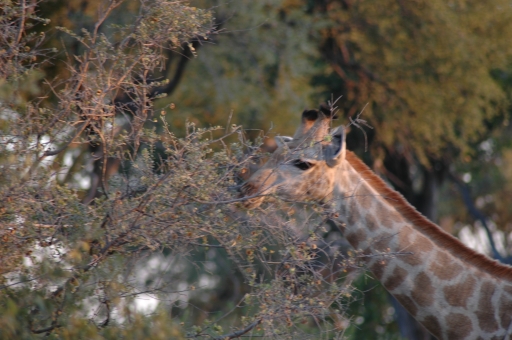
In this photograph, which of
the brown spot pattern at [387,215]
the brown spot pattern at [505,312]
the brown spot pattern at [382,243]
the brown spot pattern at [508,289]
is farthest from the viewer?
the brown spot pattern at [387,215]

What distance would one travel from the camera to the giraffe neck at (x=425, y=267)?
15.3 ft

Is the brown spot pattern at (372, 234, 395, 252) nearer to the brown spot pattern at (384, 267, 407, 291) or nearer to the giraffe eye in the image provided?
the brown spot pattern at (384, 267, 407, 291)

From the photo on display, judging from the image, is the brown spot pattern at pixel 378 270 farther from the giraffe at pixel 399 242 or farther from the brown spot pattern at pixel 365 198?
the brown spot pattern at pixel 365 198

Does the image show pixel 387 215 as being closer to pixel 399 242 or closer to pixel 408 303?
pixel 399 242

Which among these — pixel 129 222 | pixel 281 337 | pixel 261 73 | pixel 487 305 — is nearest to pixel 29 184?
pixel 129 222

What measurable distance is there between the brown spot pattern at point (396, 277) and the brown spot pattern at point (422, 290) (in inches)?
3.5

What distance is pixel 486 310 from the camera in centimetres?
465

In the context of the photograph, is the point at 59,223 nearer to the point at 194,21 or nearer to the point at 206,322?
the point at 206,322

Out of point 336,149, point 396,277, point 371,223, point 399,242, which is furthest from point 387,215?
point 336,149

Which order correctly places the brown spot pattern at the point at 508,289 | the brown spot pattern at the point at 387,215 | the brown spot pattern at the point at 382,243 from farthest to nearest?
the brown spot pattern at the point at 387,215 → the brown spot pattern at the point at 382,243 → the brown spot pattern at the point at 508,289

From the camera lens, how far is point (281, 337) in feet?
13.0

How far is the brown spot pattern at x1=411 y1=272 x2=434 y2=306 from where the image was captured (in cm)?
475

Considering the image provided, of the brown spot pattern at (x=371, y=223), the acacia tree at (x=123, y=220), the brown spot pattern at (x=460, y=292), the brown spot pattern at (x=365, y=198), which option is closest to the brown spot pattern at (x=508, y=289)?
the brown spot pattern at (x=460, y=292)

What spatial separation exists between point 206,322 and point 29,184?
1.20 metres
